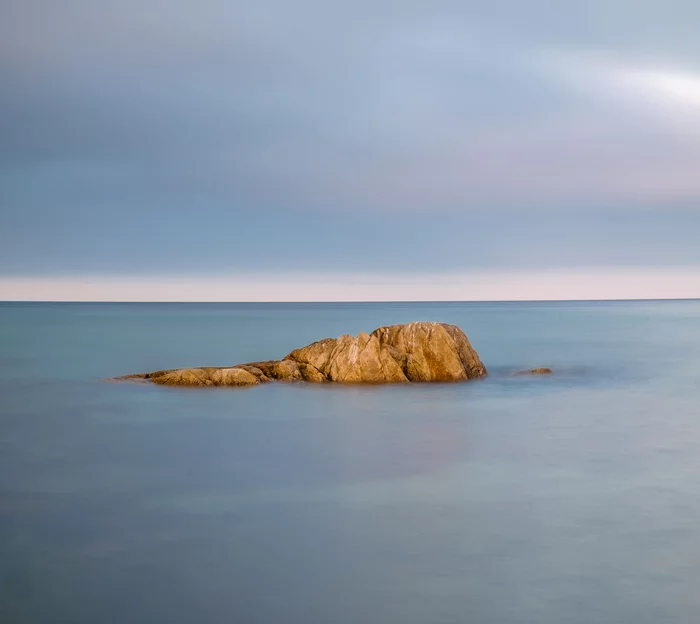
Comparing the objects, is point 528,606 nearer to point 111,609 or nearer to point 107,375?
point 111,609

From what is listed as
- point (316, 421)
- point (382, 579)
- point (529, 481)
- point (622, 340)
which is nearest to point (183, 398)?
point (316, 421)

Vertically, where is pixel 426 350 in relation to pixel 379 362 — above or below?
above

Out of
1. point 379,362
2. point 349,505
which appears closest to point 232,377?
point 379,362

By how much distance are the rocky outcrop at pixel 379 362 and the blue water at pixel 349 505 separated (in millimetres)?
1470

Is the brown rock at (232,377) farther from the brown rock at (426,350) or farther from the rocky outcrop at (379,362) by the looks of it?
the brown rock at (426,350)

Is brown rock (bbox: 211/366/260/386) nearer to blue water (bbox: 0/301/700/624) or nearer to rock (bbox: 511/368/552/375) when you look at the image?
blue water (bbox: 0/301/700/624)

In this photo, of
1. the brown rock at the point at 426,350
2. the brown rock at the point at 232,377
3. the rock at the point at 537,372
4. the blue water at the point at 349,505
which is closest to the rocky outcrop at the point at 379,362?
the brown rock at the point at 426,350

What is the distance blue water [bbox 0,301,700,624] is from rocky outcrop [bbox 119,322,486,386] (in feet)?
4.82

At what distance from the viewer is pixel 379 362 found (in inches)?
1112

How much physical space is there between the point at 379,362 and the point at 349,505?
14.4m

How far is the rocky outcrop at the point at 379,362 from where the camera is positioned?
28125mm

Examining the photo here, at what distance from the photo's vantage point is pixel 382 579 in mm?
10445

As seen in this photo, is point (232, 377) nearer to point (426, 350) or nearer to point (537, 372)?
point (426, 350)

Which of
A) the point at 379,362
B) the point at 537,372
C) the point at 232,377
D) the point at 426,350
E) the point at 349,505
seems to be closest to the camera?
the point at 349,505
